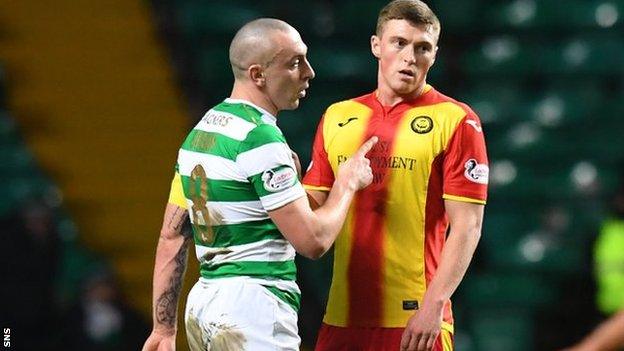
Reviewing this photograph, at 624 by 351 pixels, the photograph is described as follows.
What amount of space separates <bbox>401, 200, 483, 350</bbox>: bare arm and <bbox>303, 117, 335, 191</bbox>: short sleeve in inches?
18.8

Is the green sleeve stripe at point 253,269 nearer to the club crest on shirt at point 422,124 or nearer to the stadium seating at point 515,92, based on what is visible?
the club crest on shirt at point 422,124

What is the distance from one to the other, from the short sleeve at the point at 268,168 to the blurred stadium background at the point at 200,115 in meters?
4.20

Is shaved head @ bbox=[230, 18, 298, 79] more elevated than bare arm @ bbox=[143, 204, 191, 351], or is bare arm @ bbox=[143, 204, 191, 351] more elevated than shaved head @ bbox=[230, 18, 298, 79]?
shaved head @ bbox=[230, 18, 298, 79]

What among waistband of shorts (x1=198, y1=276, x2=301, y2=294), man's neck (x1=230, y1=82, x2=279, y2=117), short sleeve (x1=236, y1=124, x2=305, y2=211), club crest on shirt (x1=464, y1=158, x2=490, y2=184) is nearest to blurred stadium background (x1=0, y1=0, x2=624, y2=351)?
club crest on shirt (x1=464, y1=158, x2=490, y2=184)

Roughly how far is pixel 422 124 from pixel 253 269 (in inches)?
30.5

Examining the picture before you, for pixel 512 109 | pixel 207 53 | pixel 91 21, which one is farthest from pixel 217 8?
pixel 512 109

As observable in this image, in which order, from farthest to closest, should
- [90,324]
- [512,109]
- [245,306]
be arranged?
[512,109], [90,324], [245,306]

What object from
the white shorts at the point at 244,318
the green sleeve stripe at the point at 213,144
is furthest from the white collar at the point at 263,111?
the white shorts at the point at 244,318

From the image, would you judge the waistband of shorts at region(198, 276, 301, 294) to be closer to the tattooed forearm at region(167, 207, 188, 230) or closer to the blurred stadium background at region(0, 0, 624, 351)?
the tattooed forearm at region(167, 207, 188, 230)

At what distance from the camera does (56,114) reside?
348 inches

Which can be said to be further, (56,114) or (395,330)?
(56,114)

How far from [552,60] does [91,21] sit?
3220mm

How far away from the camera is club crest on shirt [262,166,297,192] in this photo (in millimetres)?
3777

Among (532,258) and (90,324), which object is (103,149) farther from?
(532,258)
